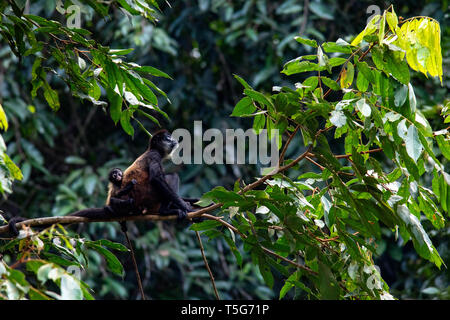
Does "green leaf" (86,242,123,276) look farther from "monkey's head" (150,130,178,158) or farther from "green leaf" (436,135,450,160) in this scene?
"monkey's head" (150,130,178,158)

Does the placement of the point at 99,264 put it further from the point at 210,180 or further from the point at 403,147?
the point at 403,147

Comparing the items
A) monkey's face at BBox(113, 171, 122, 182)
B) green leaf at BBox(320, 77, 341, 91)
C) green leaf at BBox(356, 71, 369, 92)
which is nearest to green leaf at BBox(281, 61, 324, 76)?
green leaf at BBox(320, 77, 341, 91)

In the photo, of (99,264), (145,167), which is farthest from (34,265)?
(99,264)

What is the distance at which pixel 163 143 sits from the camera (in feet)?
17.7

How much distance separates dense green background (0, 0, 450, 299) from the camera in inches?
305

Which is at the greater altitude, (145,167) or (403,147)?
(403,147)

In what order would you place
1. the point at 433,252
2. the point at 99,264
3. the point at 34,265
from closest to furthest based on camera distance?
the point at 34,265, the point at 433,252, the point at 99,264

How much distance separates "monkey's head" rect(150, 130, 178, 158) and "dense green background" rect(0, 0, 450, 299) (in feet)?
7.65

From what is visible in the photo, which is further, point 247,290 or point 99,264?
point 247,290

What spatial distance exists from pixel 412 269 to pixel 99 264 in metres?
3.97

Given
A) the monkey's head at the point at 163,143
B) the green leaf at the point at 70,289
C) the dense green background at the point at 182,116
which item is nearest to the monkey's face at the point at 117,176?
the monkey's head at the point at 163,143

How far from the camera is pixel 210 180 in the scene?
8.12 metres

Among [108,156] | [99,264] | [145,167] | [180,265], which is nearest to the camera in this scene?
[145,167]

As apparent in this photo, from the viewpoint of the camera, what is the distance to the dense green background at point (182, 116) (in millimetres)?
7734
